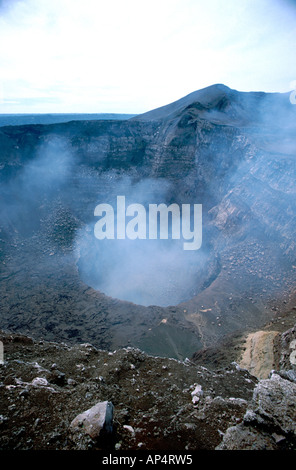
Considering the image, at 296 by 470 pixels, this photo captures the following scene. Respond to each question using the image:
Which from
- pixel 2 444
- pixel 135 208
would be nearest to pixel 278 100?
pixel 135 208

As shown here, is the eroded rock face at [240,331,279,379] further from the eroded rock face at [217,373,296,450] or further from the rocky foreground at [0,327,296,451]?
the eroded rock face at [217,373,296,450]

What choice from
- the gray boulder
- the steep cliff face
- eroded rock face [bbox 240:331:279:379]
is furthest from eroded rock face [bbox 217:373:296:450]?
A: the steep cliff face

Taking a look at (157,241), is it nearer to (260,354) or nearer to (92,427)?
(260,354)

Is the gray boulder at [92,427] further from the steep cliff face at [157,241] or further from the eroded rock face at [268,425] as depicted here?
the steep cliff face at [157,241]

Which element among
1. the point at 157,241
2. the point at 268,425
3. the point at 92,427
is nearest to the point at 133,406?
the point at 92,427

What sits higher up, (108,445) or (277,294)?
(108,445)

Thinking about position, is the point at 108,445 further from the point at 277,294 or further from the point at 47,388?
the point at 277,294

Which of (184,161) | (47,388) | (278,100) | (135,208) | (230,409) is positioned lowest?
(230,409)

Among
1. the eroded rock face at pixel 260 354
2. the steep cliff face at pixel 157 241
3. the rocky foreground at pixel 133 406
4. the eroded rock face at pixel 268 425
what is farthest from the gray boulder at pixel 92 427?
the steep cliff face at pixel 157 241
